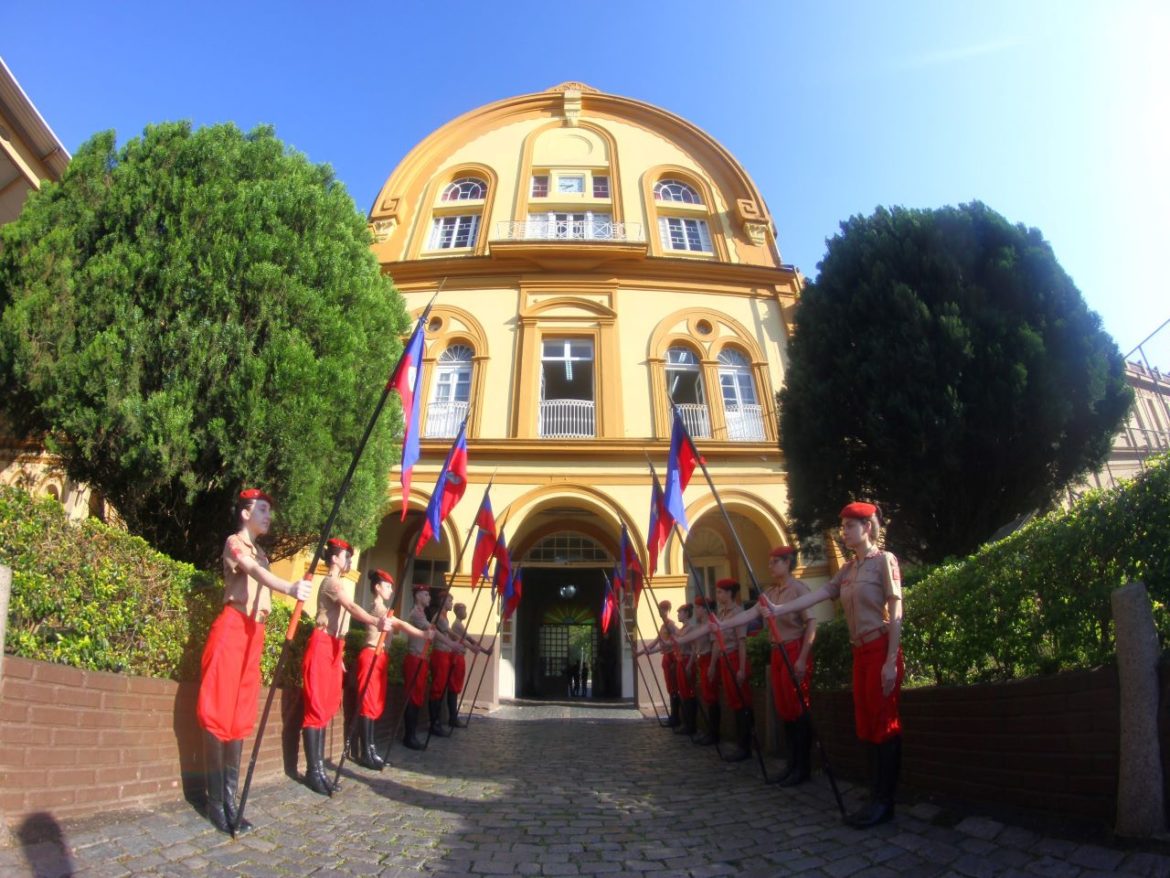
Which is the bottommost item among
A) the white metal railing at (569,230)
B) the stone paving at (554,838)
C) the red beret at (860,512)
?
the stone paving at (554,838)

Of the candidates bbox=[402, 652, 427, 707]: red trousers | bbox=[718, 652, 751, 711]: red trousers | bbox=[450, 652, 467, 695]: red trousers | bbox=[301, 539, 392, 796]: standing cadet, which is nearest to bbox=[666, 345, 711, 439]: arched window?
bbox=[450, 652, 467, 695]: red trousers

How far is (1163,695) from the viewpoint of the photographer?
8.93 feet

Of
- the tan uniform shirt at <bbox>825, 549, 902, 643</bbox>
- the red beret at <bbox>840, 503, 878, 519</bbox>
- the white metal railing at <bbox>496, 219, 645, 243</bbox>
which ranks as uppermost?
the white metal railing at <bbox>496, 219, 645, 243</bbox>

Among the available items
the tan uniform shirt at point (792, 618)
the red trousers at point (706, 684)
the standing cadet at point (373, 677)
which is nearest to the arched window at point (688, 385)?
the red trousers at point (706, 684)

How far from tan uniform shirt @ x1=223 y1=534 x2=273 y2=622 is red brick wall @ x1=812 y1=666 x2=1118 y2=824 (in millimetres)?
4140

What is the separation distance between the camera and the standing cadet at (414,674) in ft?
24.2

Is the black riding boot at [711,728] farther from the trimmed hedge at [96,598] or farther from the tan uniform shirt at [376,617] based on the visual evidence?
the trimmed hedge at [96,598]

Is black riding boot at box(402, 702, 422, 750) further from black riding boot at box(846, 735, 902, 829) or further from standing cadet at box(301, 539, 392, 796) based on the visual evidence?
black riding boot at box(846, 735, 902, 829)

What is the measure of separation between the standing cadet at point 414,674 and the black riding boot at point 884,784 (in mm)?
4944

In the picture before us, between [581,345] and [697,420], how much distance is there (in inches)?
128

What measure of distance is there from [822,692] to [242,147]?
25.9 feet

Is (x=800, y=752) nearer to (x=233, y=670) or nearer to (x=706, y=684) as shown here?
(x=706, y=684)

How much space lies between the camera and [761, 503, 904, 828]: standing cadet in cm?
355

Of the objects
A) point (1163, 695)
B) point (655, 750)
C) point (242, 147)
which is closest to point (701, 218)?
point (242, 147)
